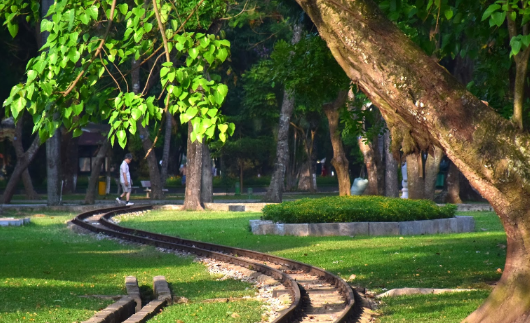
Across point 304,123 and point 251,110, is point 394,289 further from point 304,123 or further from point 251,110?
point 304,123

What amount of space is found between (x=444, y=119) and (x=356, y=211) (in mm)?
12652

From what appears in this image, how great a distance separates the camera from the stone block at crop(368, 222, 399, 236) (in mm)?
19016

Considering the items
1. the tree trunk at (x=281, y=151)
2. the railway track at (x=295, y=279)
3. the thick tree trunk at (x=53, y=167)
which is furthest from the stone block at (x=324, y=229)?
the tree trunk at (x=281, y=151)

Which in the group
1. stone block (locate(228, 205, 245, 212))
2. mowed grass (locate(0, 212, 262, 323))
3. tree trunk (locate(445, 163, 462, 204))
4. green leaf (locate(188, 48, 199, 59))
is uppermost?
green leaf (locate(188, 48, 199, 59))

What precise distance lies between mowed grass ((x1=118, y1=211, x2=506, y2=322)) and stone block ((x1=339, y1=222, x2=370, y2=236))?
2.64ft

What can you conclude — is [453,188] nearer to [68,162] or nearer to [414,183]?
[414,183]

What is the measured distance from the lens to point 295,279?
1195 centimetres

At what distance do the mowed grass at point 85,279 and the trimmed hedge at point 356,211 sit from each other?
4025 mm

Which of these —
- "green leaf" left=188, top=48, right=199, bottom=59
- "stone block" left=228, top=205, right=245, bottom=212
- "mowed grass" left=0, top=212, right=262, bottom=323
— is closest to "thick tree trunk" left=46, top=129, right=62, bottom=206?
"stone block" left=228, top=205, right=245, bottom=212

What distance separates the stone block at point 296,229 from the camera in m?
19.0

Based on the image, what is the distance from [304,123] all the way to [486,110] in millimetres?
44910

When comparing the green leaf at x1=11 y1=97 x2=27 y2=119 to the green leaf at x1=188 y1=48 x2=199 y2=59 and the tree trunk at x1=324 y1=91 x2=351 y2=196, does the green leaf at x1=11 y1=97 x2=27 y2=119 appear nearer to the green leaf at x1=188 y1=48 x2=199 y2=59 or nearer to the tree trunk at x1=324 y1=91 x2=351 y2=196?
the green leaf at x1=188 y1=48 x2=199 y2=59

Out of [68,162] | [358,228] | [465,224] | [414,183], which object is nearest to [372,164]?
[414,183]

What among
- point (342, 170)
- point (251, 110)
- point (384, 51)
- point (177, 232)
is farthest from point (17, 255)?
point (251, 110)
